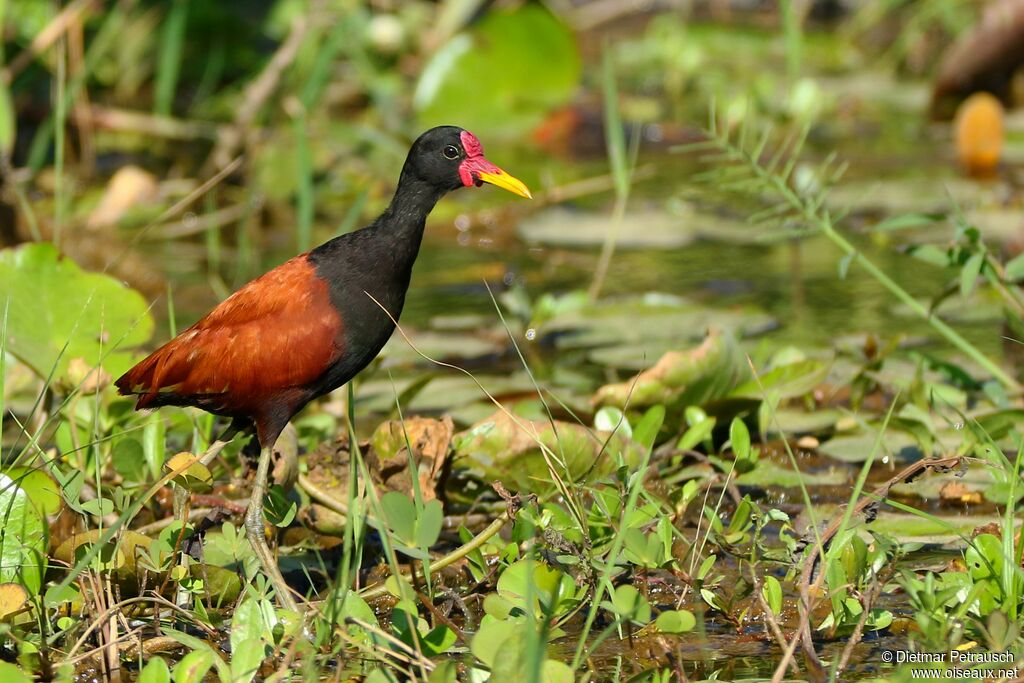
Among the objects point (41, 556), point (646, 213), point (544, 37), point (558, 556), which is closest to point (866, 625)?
point (558, 556)

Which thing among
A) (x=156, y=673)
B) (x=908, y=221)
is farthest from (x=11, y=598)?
(x=908, y=221)

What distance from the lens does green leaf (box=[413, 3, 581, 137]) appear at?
303 inches

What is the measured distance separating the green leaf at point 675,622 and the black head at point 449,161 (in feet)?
3.82

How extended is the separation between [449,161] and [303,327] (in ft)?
1.87

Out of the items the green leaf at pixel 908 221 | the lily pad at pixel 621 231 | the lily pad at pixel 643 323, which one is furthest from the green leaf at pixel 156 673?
the lily pad at pixel 621 231

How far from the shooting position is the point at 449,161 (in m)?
3.40

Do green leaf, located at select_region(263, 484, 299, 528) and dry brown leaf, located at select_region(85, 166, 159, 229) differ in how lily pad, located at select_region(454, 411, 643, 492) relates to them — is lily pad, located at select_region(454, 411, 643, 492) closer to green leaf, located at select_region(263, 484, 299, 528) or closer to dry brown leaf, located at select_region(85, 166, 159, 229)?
green leaf, located at select_region(263, 484, 299, 528)

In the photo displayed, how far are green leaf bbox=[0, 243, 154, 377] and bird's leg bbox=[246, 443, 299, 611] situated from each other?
745mm

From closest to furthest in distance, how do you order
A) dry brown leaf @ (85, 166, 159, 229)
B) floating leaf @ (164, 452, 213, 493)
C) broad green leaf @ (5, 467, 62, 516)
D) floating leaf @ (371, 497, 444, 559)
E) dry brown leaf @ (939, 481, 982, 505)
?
floating leaf @ (371, 497, 444, 559), floating leaf @ (164, 452, 213, 493), broad green leaf @ (5, 467, 62, 516), dry brown leaf @ (939, 481, 982, 505), dry brown leaf @ (85, 166, 159, 229)

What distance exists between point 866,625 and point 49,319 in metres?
2.20

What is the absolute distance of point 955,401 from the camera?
149 inches

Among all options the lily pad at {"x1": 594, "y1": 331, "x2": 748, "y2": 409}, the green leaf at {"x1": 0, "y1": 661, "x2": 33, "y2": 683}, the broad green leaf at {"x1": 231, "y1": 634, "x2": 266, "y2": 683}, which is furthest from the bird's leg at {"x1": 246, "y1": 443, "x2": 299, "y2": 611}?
the lily pad at {"x1": 594, "y1": 331, "x2": 748, "y2": 409}

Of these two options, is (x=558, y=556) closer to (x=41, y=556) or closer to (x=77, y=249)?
(x=41, y=556)

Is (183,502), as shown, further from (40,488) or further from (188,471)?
(40,488)
